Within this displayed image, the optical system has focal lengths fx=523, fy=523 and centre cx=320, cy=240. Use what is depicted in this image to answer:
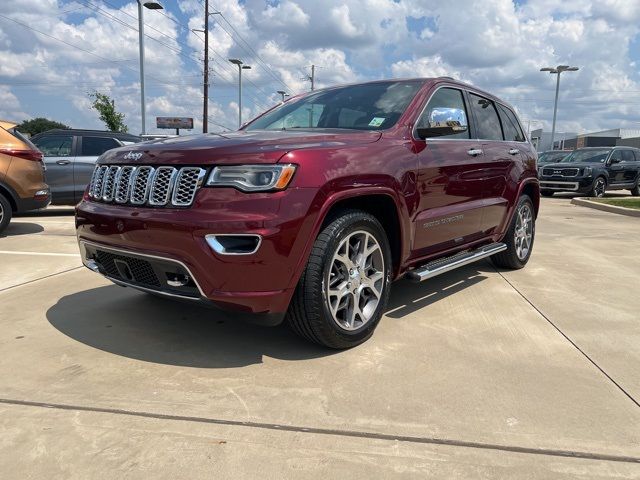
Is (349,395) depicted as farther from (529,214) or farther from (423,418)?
(529,214)

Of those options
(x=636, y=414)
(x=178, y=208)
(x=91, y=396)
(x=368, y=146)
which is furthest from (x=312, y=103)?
(x=636, y=414)

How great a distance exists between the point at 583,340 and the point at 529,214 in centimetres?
258

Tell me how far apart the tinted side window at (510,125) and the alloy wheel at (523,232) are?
2.50 ft

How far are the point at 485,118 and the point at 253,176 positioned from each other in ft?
10.1

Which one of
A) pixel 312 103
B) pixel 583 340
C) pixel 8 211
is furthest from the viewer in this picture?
pixel 8 211

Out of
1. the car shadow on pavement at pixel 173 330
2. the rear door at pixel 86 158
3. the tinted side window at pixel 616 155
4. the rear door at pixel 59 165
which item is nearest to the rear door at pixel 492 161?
the car shadow on pavement at pixel 173 330

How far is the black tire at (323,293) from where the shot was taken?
9.86ft

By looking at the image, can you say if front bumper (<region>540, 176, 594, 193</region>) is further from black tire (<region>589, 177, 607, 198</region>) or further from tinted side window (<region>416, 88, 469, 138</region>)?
tinted side window (<region>416, 88, 469, 138</region>)

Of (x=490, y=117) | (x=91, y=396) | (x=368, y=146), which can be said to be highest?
(x=490, y=117)

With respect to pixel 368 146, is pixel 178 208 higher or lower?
lower

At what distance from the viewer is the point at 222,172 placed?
286cm

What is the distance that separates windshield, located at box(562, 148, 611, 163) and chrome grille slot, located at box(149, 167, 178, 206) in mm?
17934

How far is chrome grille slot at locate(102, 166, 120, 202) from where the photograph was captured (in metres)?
3.35

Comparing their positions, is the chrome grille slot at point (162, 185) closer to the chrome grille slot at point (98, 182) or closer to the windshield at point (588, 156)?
the chrome grille slot at point (98, 182)
